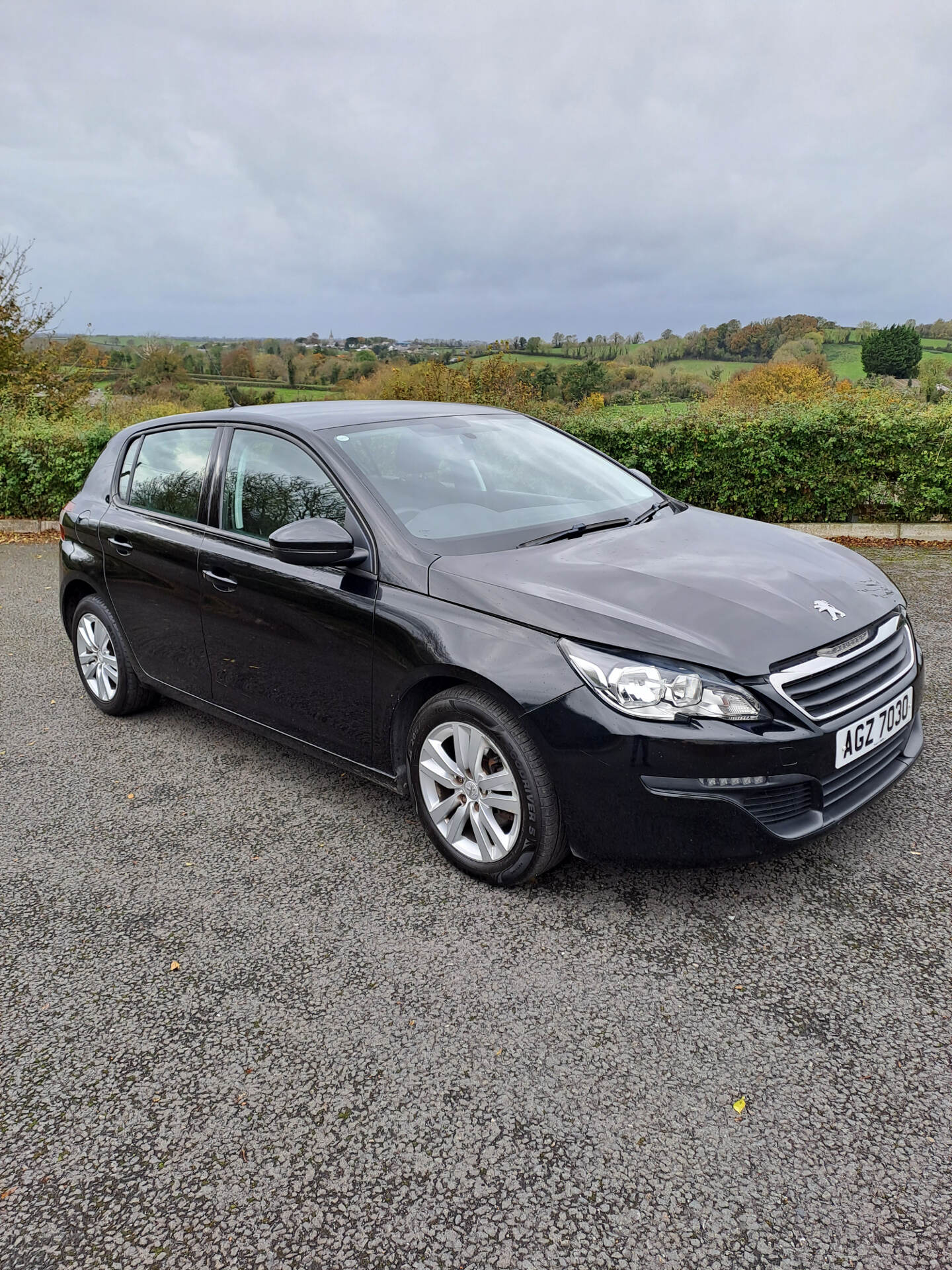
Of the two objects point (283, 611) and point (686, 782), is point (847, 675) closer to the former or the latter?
point (686, 782)

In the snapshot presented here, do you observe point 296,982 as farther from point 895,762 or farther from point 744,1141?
point 895,762

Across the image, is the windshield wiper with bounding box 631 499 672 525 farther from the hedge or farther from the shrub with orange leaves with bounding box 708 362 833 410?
the shrub with orange leaves with bounding box 708 362 833 410

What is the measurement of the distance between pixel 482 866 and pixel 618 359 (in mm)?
32212

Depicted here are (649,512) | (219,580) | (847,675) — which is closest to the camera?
(847,675)

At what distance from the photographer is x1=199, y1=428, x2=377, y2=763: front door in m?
3.42

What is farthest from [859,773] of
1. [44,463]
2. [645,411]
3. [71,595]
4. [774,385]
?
[774,385]

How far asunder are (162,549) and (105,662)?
1.03 metres

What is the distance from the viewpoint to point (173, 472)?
442cm

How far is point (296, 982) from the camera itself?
2.69 m

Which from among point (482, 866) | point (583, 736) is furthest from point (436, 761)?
point (583, 736)

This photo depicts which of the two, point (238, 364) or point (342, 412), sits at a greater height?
point (238, 364)

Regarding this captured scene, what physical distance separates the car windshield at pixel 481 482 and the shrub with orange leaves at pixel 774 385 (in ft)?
21.9

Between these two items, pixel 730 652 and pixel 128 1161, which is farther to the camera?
pixel 730 652

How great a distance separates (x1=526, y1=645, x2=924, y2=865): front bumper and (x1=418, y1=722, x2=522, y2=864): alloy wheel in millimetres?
227
